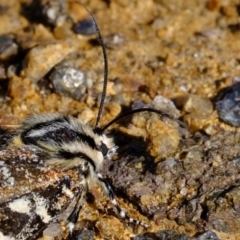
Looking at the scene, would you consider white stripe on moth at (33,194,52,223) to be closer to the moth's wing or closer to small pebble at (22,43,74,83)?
the moth's wing

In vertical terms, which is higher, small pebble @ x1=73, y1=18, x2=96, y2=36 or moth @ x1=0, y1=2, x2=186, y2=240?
moth @ x1=0, y1=2, x2=186, y2=240

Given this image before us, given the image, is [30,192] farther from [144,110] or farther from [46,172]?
[144,110]

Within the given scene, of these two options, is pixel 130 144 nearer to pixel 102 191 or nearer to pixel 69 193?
pixel 102 191

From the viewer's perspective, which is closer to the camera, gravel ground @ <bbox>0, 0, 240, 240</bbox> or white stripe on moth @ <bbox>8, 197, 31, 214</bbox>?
white stripe on moth @ <bbox>8, 197, 31, 214</bbox>

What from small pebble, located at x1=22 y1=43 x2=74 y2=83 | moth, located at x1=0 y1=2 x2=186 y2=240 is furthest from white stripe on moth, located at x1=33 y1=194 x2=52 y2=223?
small pebble, located at x1=22 y1=43 x2=74 y2=83

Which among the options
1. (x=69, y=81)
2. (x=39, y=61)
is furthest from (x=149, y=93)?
(x=39, y=61)

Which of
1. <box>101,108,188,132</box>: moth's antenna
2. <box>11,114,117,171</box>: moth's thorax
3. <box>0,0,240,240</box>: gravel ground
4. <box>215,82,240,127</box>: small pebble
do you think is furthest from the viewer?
<box>215,82,240,127</box>: small pebble

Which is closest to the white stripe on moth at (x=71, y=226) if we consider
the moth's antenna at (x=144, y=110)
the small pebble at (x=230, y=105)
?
the moth's antenna at (x=144, y=110)

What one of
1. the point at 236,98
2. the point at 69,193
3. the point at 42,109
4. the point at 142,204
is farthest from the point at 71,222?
the point at 236,98
